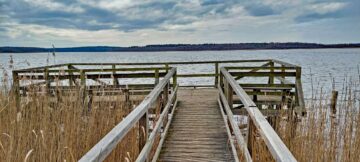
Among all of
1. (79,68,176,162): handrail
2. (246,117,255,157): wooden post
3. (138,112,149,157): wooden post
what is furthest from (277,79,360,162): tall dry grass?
(79,68,176,162): handrail

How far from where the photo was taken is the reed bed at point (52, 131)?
2453 millimetres

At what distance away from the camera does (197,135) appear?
199 inches

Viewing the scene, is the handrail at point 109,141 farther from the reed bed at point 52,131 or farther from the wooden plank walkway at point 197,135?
the wooden plank walkway at point 197,135

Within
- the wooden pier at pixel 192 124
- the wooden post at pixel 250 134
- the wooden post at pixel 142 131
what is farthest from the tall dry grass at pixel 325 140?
the wooden post at pixel 142 131

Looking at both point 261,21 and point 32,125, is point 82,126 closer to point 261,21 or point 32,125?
point 32,125

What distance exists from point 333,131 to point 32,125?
3127 mm

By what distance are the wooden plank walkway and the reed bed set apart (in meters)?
0.98

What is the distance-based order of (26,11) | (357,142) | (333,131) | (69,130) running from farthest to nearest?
(26,11)
(333,131)
(357,142)
(69,130)

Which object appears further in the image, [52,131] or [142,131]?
[142,131]

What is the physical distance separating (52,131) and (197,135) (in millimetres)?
2647

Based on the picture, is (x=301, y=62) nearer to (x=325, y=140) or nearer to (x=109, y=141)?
(x=325, y=140)

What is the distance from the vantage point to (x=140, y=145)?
3.11 m

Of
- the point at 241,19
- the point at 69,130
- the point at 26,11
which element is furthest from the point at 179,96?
the point at 241,19

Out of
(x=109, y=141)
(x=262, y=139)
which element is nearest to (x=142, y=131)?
(x=262, y=139)
